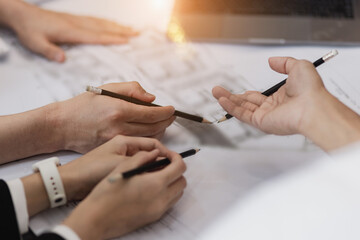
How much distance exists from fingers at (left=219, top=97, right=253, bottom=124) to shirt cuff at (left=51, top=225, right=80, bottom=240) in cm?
34

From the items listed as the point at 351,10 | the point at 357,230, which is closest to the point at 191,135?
the point at 357,230

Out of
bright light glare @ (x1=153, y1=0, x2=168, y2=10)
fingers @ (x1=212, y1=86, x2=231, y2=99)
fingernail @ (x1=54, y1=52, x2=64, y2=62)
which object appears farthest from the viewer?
bright light glare @ (x1=153, y1=0, x2=168, y2=10)

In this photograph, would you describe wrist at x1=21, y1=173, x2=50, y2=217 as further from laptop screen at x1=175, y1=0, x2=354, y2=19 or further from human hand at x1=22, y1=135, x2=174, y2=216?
laptop screen at x1=175, y1=0, x2=354, y2=19

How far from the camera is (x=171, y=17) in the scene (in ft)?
3.18

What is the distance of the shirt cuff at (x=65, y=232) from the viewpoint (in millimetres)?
529

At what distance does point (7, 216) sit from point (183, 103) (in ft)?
1.22

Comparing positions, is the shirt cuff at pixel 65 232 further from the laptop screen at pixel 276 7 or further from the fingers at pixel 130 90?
the laptop screen at pixel 276 7

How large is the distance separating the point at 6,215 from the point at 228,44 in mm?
572

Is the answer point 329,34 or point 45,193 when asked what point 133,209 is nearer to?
point 45,193

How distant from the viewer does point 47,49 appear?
90 centimetres

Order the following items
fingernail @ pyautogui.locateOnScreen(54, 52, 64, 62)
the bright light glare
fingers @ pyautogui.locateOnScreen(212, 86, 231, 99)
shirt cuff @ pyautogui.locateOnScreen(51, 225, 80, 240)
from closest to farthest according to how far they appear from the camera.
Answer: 1. shirt cuff @ pyautogui.locateOnScreen(51, 225, 80, 240)
2. fingers @ pyautogui.locateOnScreen(212, 86, 231, 99)
3. fingernail @ pyautogui.locateOnScreen(54, 52, 64, 62)
4. the bright light glare

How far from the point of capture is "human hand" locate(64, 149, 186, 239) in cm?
55

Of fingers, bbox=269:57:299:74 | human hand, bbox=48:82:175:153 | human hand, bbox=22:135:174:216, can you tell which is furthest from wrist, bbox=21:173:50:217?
fingers, bbox=269:57:299:74

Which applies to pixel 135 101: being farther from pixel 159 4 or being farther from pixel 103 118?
pixel 159 4
